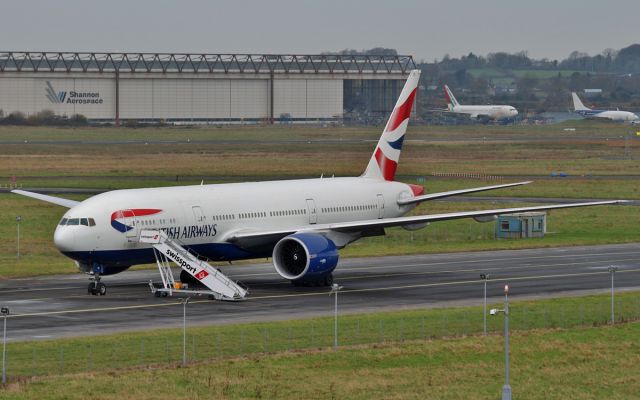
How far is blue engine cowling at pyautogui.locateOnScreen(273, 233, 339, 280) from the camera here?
64.9 metres

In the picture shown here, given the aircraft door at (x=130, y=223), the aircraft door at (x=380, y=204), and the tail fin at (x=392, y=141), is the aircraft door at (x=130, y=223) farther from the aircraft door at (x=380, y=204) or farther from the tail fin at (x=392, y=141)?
the tail fin at (x=392, y=141)

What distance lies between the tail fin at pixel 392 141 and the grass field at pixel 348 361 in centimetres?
2109

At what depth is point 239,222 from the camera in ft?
222

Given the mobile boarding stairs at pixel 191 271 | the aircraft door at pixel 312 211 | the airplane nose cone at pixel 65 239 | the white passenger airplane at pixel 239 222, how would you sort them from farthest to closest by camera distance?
the aircraft door at pixel 312 211 → the mobile boarding stairs at pixel 191 271 → the white passenger airplane at pixel 239 222 → the airplane nose cone at pixel 65 239

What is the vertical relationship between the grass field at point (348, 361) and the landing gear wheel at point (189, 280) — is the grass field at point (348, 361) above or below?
below

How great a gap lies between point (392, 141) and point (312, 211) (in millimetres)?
10358

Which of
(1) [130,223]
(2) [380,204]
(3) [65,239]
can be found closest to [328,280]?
(2) [380,204]

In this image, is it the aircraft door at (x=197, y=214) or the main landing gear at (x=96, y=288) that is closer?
the main landing gear at (x=96, y=288)

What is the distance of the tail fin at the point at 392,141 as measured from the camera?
78.8m

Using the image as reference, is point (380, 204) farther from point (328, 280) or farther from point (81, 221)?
point (81, 221)

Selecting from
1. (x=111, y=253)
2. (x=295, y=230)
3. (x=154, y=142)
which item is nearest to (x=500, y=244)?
(x=295, y=230)

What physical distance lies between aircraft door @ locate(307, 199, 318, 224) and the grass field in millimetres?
13680

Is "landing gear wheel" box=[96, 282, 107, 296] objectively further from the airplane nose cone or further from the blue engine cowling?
the blue engine cowling

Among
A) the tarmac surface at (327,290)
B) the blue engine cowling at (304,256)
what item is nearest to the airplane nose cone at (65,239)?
the tarmac surface at (327,290)
